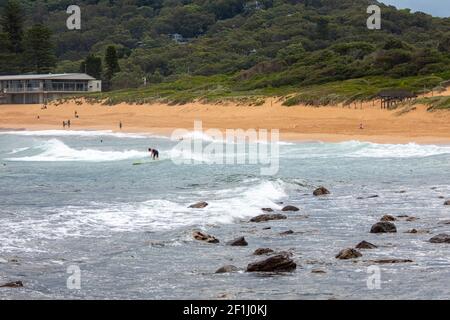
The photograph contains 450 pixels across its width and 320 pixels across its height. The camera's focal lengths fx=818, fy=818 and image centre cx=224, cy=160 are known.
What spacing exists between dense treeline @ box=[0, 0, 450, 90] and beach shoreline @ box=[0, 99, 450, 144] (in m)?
9.33

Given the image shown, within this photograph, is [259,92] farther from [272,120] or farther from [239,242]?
[239,242]

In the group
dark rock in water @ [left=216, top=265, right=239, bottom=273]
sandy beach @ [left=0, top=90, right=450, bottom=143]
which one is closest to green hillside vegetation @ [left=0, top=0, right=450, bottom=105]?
sandy beach @ [left=0, top=90, right=450, bottom=143]

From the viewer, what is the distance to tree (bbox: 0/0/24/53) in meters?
103

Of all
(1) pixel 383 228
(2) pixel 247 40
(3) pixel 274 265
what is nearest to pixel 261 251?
(3) pixel 274 265

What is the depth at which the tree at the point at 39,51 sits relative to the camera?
95438 millimetres

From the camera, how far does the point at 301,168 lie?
28.7 meters

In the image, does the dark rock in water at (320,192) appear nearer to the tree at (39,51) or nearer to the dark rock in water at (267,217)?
the dark rock in water at (267,217)

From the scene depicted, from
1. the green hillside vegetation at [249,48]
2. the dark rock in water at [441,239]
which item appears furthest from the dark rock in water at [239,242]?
the green hillside vegetation at [249,48]

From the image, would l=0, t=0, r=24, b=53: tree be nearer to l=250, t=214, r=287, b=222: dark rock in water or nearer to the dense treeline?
the dense treeline

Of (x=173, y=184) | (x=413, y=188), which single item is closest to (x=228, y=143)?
(x=173, y=184)

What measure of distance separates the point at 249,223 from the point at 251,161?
14.3 meters

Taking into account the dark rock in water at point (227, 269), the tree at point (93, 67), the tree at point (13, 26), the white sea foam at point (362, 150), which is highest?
the tree at point (13, 26)

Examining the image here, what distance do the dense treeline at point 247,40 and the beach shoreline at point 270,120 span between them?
9.33 metres
